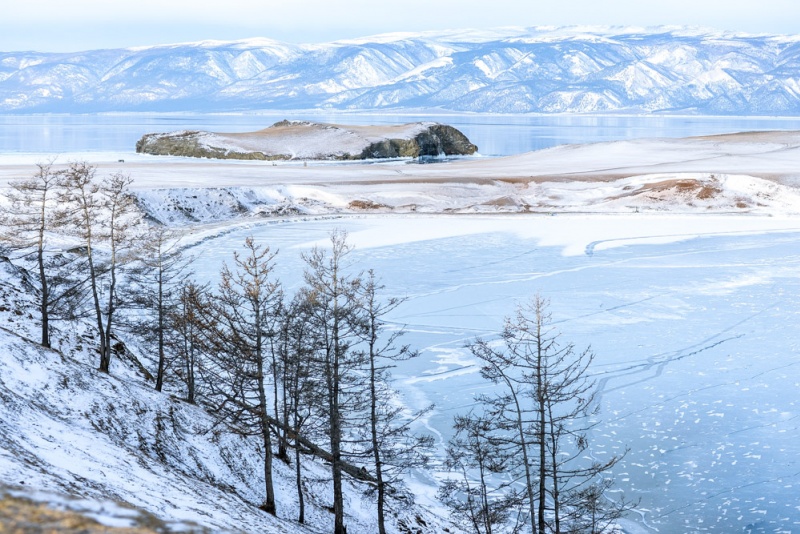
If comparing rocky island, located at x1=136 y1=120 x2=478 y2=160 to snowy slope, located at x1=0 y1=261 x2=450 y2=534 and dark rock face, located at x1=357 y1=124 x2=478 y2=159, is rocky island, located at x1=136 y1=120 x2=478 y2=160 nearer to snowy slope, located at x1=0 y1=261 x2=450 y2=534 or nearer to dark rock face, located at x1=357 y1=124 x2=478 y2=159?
dark rock face, located at x1=357 y1=124 x2=478 y2=159

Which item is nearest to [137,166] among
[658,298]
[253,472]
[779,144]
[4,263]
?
[4,263]

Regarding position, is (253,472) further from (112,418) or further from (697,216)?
(697,216)

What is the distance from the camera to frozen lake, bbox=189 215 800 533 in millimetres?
15672

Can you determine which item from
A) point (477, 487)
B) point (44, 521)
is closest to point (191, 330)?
point (477, 487)

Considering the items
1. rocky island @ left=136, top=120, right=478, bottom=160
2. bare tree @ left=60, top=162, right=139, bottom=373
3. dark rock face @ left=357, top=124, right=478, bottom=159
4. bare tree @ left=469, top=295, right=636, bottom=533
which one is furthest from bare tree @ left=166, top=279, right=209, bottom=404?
dark rock face @ left=357, top=124, right=478, bottom=159

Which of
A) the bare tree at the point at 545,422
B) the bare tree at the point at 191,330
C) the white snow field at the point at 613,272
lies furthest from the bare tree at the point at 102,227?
the bare tree at the point at 545,422

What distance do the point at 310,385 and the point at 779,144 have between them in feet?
299

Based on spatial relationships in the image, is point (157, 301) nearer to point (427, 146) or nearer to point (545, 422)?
point (545, 422)

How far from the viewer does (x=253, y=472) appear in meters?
18.0

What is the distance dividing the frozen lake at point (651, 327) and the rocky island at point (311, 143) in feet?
141

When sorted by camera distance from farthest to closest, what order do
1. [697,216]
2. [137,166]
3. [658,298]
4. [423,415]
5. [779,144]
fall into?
[779,144]
[137,166]
[697,216]
[658,298]
[423,415]

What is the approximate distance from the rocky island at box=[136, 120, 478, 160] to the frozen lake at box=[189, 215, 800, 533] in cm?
4289

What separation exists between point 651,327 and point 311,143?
2974 inches

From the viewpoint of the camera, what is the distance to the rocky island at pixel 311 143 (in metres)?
91.8
